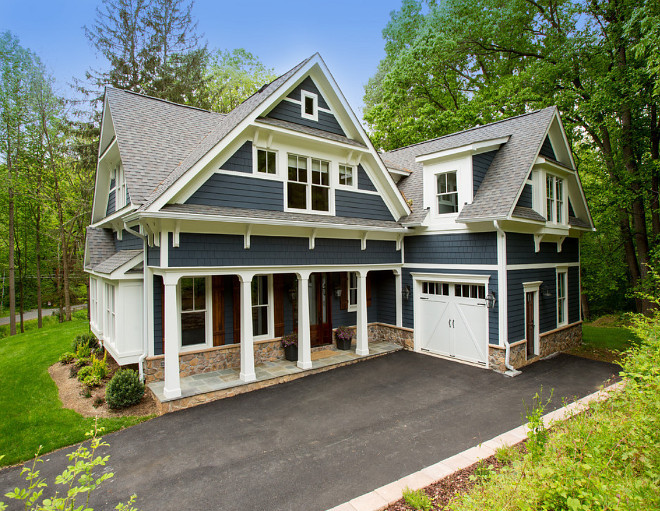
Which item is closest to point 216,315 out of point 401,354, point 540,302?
point 401,354

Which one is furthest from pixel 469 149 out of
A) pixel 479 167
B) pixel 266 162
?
pixel 266 162

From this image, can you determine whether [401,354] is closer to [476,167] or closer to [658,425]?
[476,167]

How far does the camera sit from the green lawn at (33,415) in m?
6.29

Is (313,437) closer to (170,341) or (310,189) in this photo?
(170,341)

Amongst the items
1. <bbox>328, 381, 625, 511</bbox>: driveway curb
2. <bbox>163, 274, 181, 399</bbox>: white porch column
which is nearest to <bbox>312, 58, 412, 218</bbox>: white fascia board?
<bbox>163, 274, 181, 399</bbox>: white porch column

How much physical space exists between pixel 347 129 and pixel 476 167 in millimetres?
3840

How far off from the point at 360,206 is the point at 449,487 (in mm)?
7632

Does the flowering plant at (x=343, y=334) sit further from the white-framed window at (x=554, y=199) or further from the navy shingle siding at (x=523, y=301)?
the white-framed window at (x=554, y=199)

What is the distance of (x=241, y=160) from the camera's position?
8562 mm

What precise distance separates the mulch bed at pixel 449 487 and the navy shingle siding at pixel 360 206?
694 cm

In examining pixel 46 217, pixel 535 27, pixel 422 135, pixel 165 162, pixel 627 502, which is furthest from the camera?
pixel 46 217

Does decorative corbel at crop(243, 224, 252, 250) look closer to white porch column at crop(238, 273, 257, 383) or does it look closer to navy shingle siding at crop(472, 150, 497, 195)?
white porch column at crop(238, 273, 257, 383)

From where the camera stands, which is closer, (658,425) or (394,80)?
(658,425)

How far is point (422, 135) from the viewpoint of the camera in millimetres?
18625
